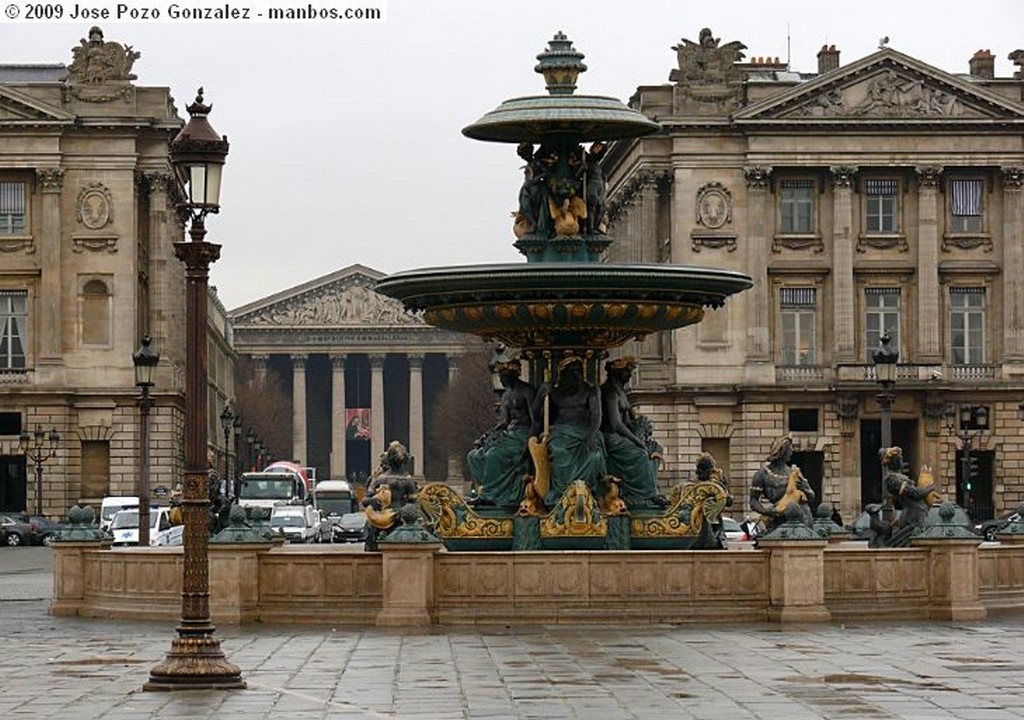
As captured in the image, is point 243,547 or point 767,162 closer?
point 243,547

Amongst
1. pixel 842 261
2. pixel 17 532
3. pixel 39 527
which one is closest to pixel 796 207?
pixel 842 261

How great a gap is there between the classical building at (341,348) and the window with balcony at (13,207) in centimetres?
9836

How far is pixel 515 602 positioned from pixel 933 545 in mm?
4815

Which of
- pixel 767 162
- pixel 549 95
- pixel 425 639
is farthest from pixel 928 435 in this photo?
pixel 425 639

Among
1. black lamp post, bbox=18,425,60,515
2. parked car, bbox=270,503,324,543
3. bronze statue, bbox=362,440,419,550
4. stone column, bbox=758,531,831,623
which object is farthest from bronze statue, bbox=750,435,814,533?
black lamp post, bbox=18,425,60,515

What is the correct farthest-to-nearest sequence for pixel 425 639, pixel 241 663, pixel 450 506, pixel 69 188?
pixel 69 188
pixel 450 506
pixel 425 639
pixel 241 663

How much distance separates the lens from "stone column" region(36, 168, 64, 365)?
9306cm

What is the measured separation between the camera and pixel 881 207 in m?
98.1

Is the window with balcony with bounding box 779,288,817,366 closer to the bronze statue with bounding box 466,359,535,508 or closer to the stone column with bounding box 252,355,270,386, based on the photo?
the bronze statue with bounding box 466,359,535,508

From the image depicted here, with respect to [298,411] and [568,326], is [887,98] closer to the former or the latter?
[568,326]

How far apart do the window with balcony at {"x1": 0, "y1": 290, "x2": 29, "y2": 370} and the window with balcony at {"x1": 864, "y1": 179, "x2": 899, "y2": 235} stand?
1229 inches

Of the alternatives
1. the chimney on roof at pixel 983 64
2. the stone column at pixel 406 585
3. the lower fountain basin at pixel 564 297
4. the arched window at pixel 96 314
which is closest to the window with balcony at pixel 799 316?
the chimney on roof at pixel 983 64

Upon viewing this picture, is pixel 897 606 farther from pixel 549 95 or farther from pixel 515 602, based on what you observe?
pixel 549 95

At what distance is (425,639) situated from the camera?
2620 cm
